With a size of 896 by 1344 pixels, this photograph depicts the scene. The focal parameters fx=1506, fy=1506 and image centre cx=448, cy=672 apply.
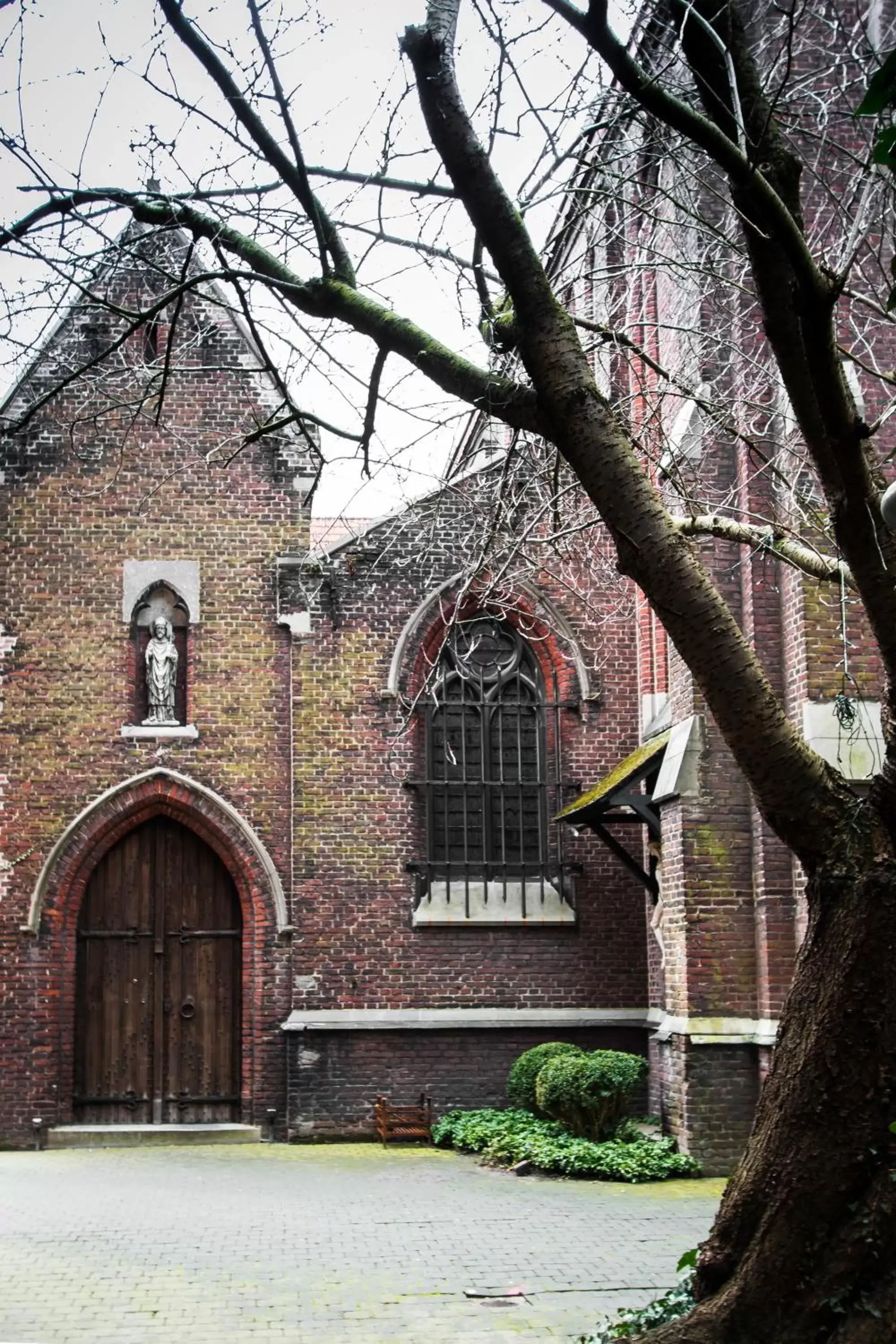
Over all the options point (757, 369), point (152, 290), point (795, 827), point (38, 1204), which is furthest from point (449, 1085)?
point (795, 827)

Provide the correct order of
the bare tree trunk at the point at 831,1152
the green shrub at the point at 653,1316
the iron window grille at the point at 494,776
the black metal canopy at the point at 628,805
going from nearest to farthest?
the bare tree trunk at the point at 831,1152, the green shrub at the point at 653,1316, the black metal canopy at the point at 628,805, the iron window grille at the point at 494,776

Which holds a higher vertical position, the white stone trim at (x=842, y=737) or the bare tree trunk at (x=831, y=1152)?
the white stone trim at (x=842, y=737)

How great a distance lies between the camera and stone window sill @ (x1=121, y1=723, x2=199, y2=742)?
1605cm

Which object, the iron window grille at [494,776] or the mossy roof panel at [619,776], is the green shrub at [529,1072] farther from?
the mossy roof panel at [619,776]

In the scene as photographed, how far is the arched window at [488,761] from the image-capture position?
16297mm

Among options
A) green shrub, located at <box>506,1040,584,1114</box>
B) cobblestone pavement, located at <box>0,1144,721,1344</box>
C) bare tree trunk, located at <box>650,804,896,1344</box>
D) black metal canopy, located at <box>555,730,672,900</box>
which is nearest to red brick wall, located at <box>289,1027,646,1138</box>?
green shrub, located at <box>506,1040,584,1114</box>

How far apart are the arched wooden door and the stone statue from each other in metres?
1.13

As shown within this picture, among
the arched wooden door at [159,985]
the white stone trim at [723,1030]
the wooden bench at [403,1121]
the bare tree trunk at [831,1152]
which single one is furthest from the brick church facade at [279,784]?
the bare tree trunk at [831,1152]

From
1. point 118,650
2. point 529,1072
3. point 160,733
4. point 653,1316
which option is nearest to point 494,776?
point 529,1072

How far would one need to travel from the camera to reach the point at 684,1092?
13320 millimetres

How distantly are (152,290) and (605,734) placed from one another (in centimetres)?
713

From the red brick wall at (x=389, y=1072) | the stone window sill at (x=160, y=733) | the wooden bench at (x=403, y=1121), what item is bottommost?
the wooden bench at (x=403, y=1121)

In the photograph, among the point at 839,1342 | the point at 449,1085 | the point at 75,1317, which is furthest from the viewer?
the point at 449,1085

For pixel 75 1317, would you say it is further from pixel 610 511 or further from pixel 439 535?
pixel 439 535
